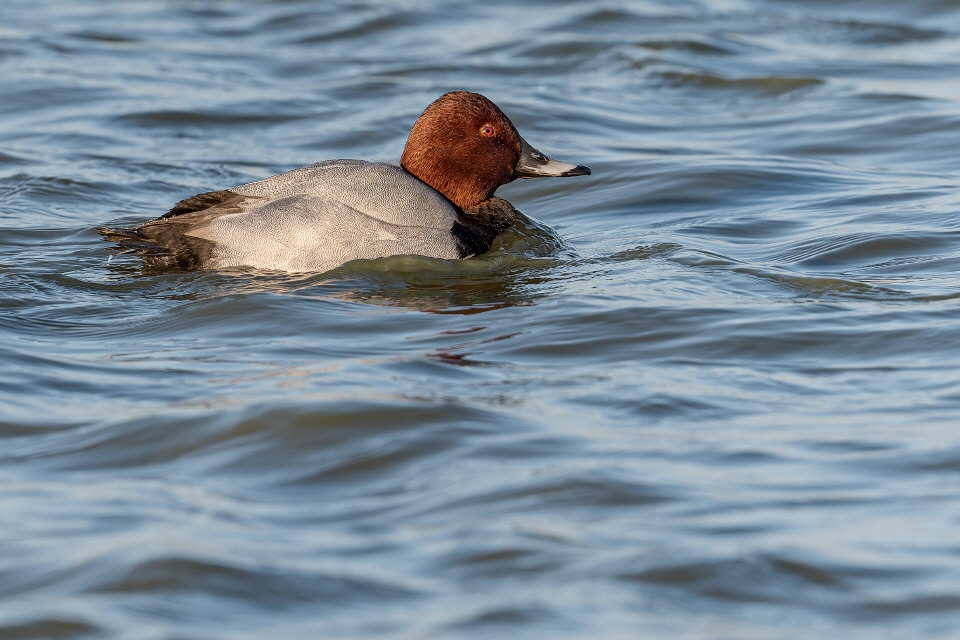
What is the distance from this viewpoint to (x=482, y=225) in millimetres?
7715

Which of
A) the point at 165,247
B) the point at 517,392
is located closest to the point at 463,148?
the point at 165,247

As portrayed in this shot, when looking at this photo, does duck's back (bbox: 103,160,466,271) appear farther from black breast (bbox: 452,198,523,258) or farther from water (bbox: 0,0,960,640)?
black breast (bbox: 452,198,523,258)

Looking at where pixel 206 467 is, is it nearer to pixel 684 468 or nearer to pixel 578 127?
pixel 684 468

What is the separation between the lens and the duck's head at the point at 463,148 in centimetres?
775

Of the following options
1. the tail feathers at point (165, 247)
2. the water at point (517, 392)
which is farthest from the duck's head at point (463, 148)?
the tail feathers at point (165, 247)

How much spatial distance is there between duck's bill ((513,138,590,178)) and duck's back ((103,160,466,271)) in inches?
48.6

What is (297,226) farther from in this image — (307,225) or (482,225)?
(482,225)

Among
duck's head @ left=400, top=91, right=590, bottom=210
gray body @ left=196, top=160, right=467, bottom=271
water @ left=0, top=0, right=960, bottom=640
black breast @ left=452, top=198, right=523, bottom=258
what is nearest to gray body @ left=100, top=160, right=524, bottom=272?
gray body @ left=196, top=160, right=467, bottom=271

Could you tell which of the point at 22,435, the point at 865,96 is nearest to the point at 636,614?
the point at 22,435

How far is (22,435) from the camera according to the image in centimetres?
501

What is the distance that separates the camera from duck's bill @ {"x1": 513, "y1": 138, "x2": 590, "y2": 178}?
812 centimetres

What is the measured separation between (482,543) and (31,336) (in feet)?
10.0

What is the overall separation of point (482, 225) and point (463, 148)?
17.6 inches

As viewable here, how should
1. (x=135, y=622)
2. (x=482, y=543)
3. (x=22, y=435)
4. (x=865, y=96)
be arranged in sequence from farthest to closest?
(x=865, y=96) → (x=22, y=435) → (x=482, y=543) → (x=135, y=622)
